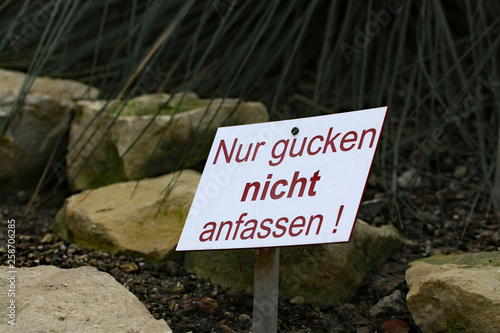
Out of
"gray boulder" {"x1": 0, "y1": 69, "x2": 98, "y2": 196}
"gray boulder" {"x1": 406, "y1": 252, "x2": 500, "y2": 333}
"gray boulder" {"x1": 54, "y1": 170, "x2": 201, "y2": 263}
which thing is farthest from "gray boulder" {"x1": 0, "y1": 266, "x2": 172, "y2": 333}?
"gray boulder" {"x1": 0, "y1": 69, "x2": 98, "y2": 196}

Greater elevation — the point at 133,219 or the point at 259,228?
the point at 259,228

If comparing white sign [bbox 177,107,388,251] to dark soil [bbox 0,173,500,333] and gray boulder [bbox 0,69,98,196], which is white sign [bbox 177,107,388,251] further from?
gray boulder [bbox 0,69,98,196]

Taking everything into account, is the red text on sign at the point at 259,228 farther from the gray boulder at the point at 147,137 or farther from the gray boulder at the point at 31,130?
the gray boulder at the point at 31,130

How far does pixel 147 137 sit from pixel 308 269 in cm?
73

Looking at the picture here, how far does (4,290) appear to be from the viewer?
48.3 inches

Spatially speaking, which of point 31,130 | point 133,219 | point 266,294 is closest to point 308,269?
point 266,294

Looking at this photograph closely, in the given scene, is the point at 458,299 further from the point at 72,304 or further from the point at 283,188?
the point at 72,304

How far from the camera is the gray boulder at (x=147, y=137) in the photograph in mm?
1879

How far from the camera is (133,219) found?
1617 mm

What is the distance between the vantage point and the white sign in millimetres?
1070

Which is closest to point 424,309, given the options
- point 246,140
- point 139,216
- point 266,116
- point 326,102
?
point 246,140

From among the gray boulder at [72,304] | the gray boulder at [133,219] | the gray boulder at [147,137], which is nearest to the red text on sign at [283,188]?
the gray boulder at [72,304]

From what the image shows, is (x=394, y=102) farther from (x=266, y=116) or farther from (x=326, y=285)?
(x=326, y=285)

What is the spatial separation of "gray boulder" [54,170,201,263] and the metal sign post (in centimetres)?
40
